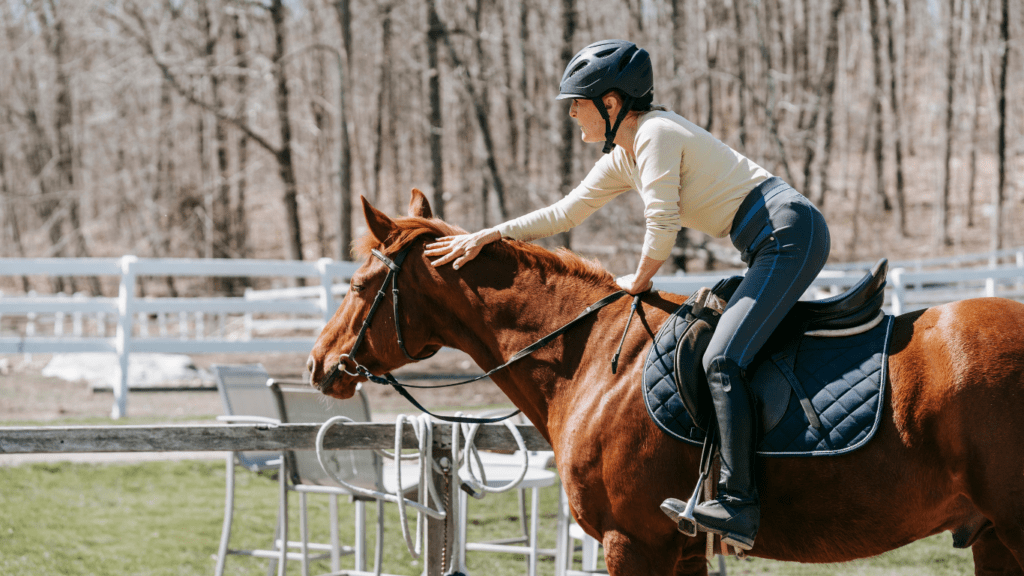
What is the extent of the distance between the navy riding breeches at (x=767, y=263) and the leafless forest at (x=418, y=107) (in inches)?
583

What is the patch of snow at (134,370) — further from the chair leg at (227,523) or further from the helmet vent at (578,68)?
the helmet vent at (578,68)

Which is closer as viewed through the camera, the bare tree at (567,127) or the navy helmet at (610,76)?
the navy helmet at (610,76)

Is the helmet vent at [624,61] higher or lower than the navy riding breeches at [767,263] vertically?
higher

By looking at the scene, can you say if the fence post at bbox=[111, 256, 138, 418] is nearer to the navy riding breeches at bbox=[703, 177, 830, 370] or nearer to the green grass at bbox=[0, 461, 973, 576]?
the green grass at bbox=[0, 461, 973, 576]

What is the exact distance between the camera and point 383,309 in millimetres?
3158

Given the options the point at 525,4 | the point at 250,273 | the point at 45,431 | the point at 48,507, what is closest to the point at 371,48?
the point at 525,4

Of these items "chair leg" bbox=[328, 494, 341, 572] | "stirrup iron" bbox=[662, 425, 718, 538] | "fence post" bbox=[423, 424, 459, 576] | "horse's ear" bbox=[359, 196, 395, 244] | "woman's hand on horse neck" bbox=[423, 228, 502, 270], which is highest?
"horse's ear" bbox=[359, 196, 395, 244]

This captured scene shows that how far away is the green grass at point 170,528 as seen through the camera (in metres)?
5.43

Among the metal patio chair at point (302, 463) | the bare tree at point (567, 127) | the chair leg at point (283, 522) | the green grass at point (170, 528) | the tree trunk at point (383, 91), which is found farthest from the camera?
the tree trunk at point (383, 91)

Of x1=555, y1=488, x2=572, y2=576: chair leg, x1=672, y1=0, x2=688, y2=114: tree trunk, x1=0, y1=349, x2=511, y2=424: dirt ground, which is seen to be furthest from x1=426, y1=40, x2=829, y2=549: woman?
x1=672, y1=0, x2=688, y2=114: tree trunk

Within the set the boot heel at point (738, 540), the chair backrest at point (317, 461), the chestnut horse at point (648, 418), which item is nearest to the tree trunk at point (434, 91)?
the chair backrest at point (317, 461)

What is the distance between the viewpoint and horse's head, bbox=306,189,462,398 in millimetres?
3115

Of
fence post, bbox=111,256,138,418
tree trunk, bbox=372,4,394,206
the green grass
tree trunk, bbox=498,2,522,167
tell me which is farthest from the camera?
tree trunk, bbox=498,2,522,167

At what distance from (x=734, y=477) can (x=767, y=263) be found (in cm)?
70
